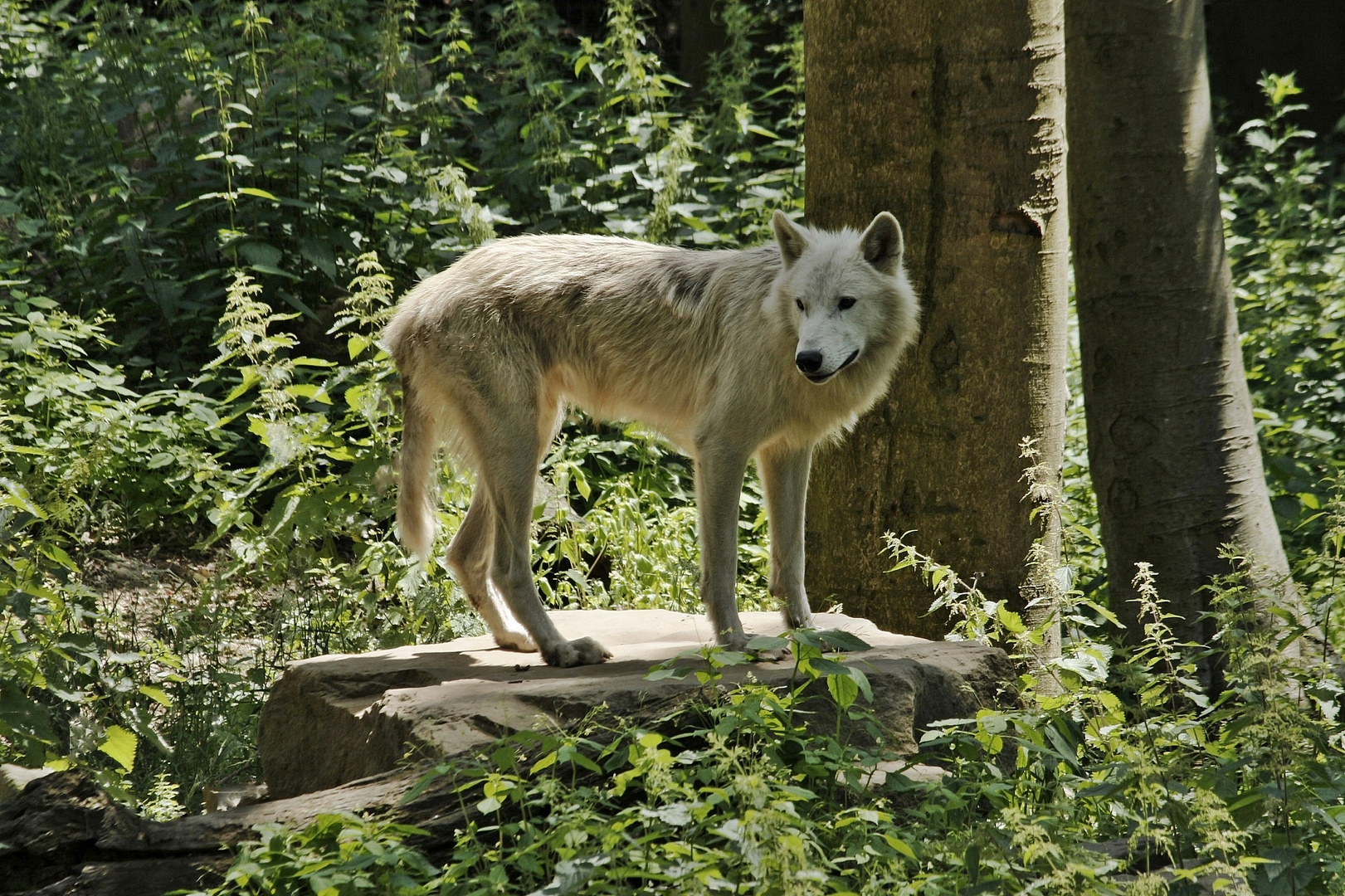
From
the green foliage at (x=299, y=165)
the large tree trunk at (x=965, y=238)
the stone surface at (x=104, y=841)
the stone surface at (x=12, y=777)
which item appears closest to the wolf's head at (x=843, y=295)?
the large tree trunk at (x=965, y=238)

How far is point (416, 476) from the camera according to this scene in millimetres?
4938

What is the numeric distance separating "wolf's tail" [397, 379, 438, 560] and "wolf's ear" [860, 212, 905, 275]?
201cm

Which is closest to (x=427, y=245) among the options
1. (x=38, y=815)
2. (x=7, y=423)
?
(x=7, y=423)

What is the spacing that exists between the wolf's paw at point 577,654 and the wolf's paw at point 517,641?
0.88 feet

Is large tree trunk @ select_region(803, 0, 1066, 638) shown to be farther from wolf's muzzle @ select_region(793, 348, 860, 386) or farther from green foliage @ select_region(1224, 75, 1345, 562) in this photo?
green foliage @ select_region(1224, 75, 1345, 562)

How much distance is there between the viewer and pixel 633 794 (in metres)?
3.15

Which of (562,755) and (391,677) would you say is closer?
(562,755)

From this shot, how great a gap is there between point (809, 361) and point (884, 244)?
0.69m

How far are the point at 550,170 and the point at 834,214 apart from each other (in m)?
3.96

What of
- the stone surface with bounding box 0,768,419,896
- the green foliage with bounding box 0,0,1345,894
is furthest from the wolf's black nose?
the stone surface with bounding box 0,768,419,896

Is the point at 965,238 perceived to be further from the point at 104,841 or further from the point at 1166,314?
the point at 104,841

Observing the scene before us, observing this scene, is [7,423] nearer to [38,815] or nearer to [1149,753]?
[38,815]

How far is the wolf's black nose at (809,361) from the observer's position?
4008 mm

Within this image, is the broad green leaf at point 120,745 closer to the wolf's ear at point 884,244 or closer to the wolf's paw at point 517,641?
the wolf's paw at point 517,641
